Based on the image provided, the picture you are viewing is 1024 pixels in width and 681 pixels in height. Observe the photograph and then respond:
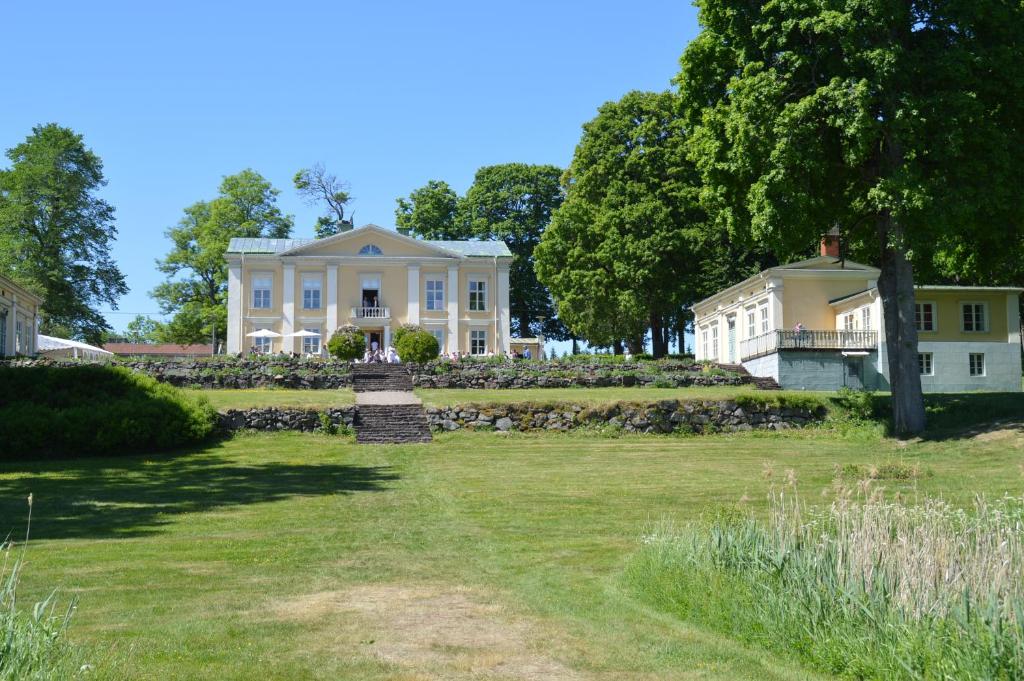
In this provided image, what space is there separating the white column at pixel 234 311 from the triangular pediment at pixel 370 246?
279 cm

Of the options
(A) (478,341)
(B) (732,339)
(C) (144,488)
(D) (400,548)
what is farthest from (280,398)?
(A) (478,341)

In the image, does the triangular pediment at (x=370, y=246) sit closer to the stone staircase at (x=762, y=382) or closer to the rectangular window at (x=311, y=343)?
the rectangular window at (x=311, y=343)

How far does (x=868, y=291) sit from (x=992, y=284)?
9628 millimetres

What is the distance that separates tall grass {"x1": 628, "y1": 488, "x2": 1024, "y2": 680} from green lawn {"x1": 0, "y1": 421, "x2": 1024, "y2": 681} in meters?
0.35

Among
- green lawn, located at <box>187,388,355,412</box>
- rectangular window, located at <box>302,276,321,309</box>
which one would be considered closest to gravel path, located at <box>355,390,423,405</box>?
green lawn, located at <box>187,388,355,412</box>

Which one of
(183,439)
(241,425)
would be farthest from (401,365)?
(183,439)

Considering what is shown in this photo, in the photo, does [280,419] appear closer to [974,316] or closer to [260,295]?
[974,316]

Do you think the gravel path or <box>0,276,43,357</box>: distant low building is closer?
the gravel path

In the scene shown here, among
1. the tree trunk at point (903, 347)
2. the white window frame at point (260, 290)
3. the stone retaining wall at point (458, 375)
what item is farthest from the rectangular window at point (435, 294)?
the tree trunk at point (903, 347)

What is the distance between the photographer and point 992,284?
131 ft

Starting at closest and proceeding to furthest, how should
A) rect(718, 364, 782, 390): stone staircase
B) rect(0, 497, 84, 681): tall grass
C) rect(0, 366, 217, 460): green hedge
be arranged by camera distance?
1. rect(0, 497, 84, 681): tall grass
2. rect(0, 366, 217, 460): green hedge
3. rect(718, 364, 782, 390): stone staircase

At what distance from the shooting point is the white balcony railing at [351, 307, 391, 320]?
49.4 metres

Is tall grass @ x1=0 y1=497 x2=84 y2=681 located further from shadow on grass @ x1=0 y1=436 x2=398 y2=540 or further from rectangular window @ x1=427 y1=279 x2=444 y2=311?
rectangular window @ x1=427 y1=279 x2=444 y2=311

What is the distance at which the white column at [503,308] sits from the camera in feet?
168
